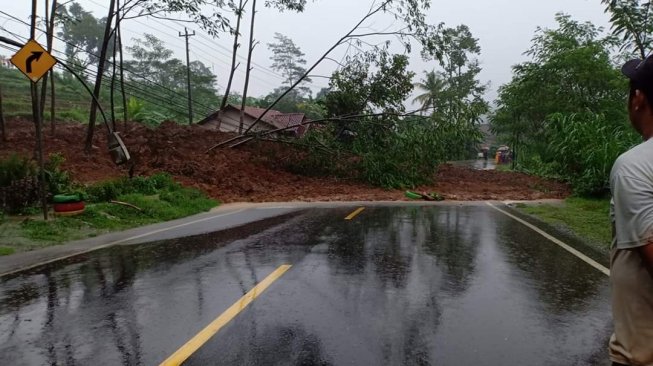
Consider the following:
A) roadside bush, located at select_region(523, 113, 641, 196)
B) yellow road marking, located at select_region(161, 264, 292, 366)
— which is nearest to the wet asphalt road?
yellow road marking, located at select_region(161, 264, 292, 366)

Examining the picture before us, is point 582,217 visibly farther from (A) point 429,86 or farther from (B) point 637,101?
(A) point 429,86

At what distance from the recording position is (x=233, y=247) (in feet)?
26.9

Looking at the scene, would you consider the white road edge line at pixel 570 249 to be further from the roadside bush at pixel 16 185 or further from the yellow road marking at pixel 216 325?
the roadside bush at pixel 16 185

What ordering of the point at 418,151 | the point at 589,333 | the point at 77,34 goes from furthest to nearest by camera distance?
the point at 77,34 → the point at 418,151 → the point at 589,333

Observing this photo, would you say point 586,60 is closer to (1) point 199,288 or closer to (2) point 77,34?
(1) point 199,288

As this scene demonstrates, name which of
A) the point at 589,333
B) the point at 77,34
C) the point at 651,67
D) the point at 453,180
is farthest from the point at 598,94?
the point at 77,34

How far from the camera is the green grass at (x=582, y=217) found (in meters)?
9.55

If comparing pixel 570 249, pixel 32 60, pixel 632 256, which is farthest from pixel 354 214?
pixel 632 256

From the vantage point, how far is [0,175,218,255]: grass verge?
9523mm

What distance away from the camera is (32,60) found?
400 inches

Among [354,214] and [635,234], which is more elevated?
[635,234]

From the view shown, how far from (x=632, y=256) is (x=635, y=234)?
131 mm

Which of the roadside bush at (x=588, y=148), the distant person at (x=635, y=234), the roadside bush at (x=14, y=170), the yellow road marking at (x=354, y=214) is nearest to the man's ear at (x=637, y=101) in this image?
the distant person at (x=635, y=234)

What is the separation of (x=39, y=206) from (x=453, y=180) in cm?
1710
